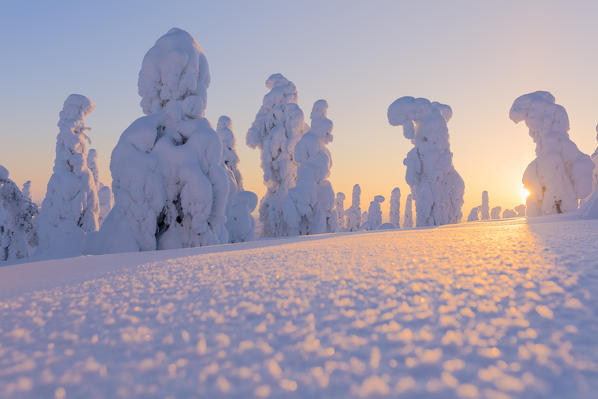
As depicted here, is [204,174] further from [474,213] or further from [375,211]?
[474,213]

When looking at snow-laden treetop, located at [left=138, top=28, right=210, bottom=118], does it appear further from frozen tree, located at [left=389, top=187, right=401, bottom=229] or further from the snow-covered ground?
frozen tree, located at [left=389, top=187, right=401, bottom=229]

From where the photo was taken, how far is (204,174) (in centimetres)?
953

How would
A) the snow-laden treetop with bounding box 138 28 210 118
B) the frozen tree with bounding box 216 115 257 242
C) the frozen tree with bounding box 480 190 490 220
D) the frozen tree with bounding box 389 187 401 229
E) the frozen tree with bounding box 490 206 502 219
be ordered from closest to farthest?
the snow-laden treetop with bounding box 138 28 210 118 < the frozen tree with bounding box 216 115 257 242 < the frozen tree with bounding box 389 187 401 229 < the frozen tree with bounding box 480 190 490 220 < the frozen tree with bounding box 490 206 502 219

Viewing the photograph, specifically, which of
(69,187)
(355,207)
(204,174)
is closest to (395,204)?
(355,207)

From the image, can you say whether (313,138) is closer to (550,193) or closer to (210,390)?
(550,193)

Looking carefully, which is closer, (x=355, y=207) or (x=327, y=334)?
(x=327, y=334)

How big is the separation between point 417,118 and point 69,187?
14860 millimetres

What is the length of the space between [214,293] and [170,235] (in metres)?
8.23

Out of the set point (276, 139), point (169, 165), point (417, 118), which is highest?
point (276, 139)

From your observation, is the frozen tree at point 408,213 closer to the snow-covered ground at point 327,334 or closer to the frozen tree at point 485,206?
the frozen tree at point 485,206

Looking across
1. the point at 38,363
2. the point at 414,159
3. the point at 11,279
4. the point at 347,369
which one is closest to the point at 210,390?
the point at 347,369

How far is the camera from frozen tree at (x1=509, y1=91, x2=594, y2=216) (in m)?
13.3

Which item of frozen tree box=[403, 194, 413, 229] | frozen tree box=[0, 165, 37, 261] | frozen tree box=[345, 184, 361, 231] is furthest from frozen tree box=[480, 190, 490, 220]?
frozen tree box=[0, 165, 37, 261]

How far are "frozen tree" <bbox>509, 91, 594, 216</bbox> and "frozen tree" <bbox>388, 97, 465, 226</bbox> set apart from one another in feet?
9.44
